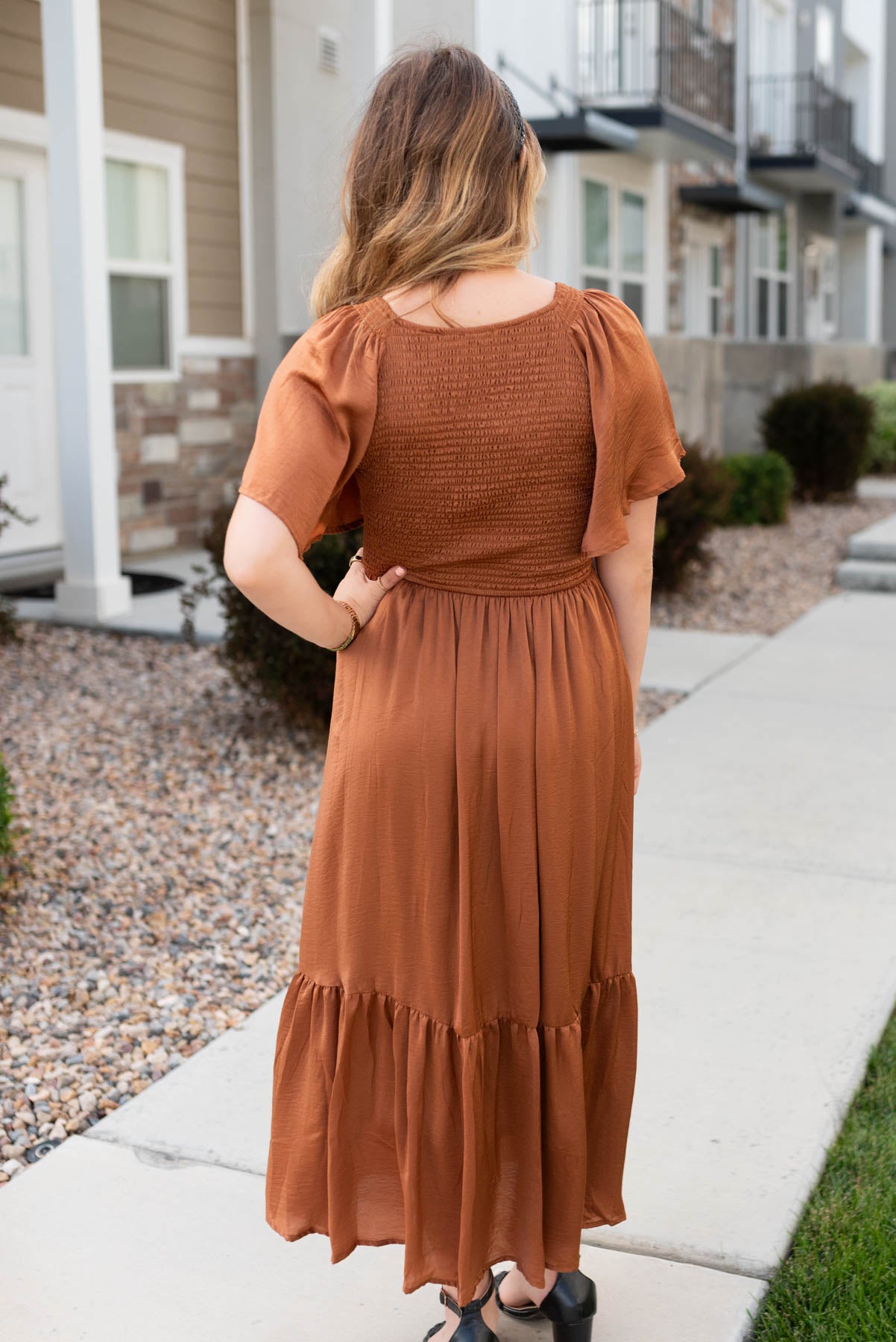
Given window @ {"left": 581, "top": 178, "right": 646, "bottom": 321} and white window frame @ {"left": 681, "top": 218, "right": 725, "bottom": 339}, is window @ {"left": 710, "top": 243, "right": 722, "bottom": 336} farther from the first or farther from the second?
window @ {"left": 581, "top": 178, "right": 646, "bottom": 321}

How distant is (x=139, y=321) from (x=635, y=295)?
7756mm

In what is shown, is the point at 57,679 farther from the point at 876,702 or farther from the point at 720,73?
the point at 720,73

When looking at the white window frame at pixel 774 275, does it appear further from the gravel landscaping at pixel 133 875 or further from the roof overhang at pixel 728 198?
the gravel landscaping at pixel 133 875

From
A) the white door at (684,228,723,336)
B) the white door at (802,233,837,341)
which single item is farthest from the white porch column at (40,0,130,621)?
the white door at (802,233,837,341)

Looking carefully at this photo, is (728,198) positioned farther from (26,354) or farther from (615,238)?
(26,354)

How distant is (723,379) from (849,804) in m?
9.54

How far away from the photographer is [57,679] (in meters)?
6.33

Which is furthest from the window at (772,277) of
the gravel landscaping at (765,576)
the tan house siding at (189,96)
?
the tan house siding at (189,96)

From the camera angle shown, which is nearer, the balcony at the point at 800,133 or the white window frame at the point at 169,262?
the white window frame at the point at 169,262

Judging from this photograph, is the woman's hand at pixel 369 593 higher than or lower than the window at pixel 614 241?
lower

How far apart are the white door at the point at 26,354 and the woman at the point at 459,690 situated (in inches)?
267

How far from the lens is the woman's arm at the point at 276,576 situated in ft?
5.71

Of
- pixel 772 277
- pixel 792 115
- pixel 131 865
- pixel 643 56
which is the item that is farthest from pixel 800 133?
pixel 131 865

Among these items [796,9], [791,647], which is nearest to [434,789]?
[791,647]
